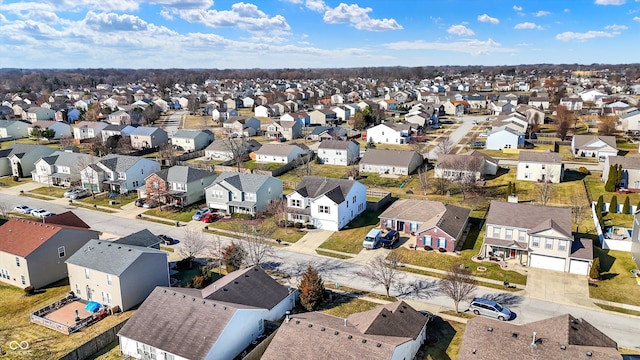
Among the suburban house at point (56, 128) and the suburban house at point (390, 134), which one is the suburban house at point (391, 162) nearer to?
the suburban house at point (390, 134)

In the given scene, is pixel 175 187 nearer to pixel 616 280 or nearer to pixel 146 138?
pixel 146 138

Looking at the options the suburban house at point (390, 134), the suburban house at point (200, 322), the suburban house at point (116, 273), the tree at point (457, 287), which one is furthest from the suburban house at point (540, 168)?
the suburban house at point (116, 273)

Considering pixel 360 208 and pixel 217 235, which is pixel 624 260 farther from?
pixel 217 235

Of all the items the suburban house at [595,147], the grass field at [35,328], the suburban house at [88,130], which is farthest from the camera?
the suburban house at [88,130]

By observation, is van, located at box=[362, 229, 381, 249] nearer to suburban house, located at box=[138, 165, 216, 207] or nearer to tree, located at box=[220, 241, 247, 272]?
tree, located at box=[220, 241, 247, 272]

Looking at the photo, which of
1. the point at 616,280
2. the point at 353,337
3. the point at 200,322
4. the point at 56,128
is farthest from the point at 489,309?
the point at 56,128

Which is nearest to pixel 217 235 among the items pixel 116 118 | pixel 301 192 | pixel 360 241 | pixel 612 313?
pixel 301 192
